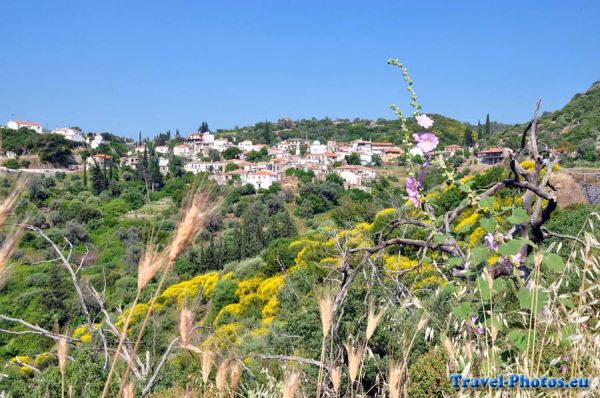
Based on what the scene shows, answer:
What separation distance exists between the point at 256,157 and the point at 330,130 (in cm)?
3464

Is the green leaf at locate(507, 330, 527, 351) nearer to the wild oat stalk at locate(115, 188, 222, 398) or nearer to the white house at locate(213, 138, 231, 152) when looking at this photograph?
the wild oat stalk at locate(115, 188, 222, 398)

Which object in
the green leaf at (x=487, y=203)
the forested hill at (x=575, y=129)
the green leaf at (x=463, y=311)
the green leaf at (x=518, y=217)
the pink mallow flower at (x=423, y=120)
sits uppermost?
the forested hill at (x=575, y=129)

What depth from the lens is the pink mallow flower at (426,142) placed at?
2295mm

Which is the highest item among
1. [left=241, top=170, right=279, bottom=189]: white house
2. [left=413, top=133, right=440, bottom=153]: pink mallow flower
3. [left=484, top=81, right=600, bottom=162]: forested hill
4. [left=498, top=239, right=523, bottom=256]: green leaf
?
[left=484, top=81, right=600, bottom=162]: forested hill

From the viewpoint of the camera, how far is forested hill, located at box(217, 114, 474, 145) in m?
91.8

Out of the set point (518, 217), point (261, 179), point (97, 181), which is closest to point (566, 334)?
point (518, 217)

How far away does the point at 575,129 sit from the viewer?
121 feet

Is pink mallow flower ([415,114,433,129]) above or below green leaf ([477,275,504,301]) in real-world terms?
above

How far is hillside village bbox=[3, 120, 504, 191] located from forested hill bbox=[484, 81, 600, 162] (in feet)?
43.1

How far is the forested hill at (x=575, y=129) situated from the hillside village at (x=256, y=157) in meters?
13.1

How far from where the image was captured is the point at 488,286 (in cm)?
161

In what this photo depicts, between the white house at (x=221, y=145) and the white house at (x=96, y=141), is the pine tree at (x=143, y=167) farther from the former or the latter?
the white house at (x=221, y=145)

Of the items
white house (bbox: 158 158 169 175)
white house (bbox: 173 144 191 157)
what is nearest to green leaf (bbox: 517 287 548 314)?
white house (bbox: 158 158 169 175)

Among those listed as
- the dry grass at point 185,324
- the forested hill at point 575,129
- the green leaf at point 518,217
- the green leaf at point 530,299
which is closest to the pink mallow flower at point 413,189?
the green leaf at point 518,217
